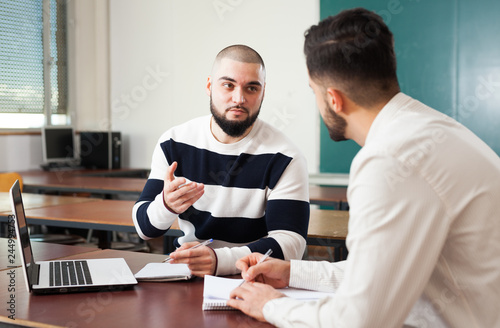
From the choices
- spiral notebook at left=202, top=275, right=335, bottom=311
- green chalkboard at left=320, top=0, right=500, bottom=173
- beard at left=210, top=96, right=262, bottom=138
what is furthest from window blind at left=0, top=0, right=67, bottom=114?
spiral notebook at left=202, top=275, right=335, bottom=311

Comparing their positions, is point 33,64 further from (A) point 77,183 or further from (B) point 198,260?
(B) point 198,260

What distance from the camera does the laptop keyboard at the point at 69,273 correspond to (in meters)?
1.43

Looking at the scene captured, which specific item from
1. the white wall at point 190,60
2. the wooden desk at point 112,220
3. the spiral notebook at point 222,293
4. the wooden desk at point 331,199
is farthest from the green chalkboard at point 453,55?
the spiral notebook at point 222,293

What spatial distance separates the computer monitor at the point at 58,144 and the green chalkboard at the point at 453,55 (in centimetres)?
340

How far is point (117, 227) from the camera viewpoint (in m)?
2.60

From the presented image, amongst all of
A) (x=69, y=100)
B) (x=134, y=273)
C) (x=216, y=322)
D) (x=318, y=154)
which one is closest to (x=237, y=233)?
(x=134, y=273)

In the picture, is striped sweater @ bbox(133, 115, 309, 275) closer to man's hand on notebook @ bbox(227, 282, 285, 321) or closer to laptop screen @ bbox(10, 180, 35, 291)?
laptop screen @ bbox(10, 180, 35, 291)

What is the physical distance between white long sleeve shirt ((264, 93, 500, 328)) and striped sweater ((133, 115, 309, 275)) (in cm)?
85

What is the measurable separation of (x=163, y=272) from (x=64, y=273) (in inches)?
11.3

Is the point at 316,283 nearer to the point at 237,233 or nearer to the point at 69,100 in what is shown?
the point at 237,233

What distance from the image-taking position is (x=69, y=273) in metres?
1.53

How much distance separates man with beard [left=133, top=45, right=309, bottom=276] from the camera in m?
1.92

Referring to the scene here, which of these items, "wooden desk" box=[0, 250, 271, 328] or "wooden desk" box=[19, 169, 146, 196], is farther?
"wooden desk" box=[19, 169, 146, 196]

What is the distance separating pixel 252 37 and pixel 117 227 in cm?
333
